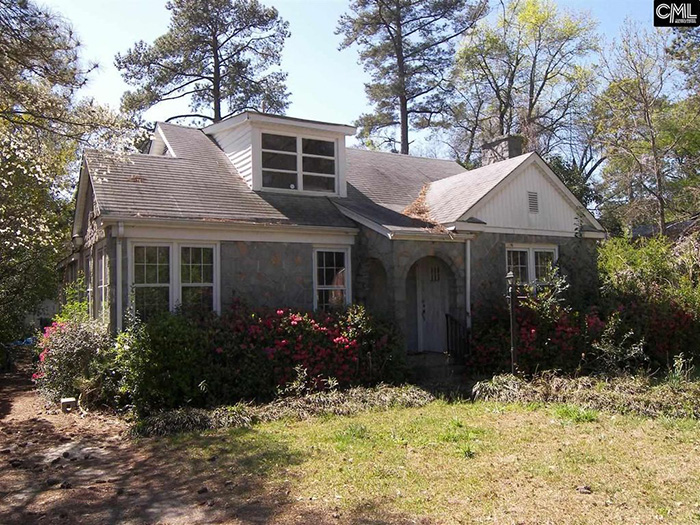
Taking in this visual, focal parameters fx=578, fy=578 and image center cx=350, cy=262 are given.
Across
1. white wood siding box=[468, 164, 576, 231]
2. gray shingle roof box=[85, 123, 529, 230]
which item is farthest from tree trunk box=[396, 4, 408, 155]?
white wood siding box=[468, 164, 576, 231]

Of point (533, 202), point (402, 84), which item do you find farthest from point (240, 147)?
point (402, 84)

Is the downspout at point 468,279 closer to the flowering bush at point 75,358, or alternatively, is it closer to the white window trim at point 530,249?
the white window trim at point 530,249

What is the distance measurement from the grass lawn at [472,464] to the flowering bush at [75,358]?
3.03 m

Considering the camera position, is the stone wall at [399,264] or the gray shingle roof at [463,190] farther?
the gray shingle roof at [463,190]

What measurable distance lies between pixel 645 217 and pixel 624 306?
10254mm

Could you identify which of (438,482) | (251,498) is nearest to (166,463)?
(251,498)

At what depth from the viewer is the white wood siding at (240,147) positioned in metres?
13.3

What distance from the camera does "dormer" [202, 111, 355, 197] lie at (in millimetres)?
13320

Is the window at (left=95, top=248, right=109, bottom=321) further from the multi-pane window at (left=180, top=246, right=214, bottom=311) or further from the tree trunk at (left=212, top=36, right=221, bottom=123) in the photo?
the tree trunk at (left=212, top=36, right=221, bottom=123)

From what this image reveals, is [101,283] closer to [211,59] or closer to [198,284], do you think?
[198,284]

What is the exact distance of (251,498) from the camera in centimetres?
547

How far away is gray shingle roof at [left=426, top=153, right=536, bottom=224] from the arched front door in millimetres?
1185

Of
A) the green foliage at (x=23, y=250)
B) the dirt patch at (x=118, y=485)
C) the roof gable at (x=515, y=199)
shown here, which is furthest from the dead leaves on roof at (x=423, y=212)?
the green foliage at (x=23, y=250)

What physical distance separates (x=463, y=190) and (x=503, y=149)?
3940 mm
